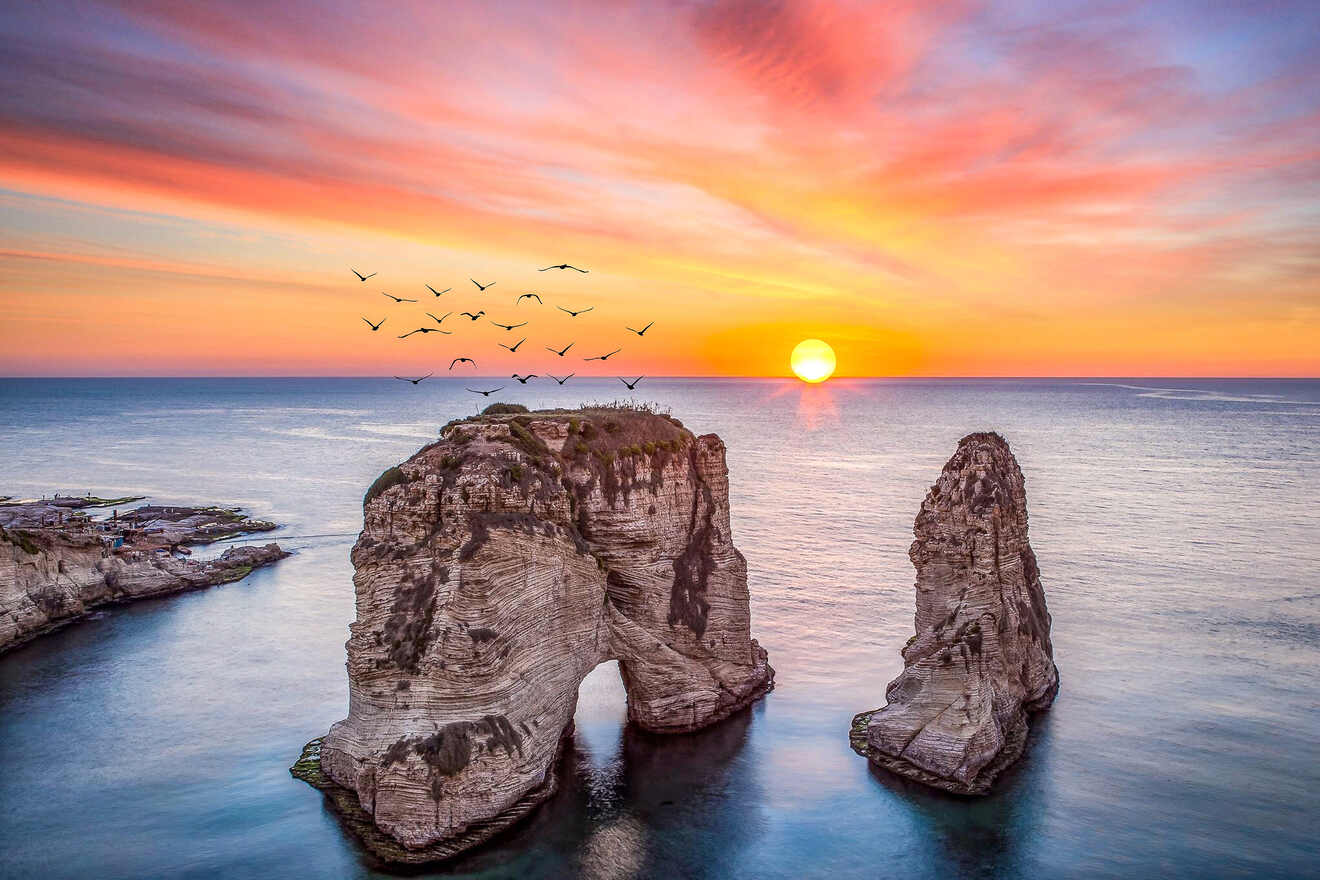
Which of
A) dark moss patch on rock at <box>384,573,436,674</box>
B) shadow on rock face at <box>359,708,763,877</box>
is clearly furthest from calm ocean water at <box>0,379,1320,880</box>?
dark moss patch on rock at <box>384,573,436,674</box>

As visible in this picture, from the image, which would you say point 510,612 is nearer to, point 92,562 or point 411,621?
point 411,621

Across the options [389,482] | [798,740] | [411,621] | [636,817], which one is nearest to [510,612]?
[411,621]

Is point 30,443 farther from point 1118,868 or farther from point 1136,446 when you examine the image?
point 1136,446

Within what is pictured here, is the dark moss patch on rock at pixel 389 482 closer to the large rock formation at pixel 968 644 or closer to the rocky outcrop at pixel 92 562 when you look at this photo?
the large rock formation at pixel 968 644

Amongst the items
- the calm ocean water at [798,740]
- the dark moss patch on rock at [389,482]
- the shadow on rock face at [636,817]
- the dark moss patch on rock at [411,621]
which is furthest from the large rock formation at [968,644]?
the dark moss patch on rock at [389,482]

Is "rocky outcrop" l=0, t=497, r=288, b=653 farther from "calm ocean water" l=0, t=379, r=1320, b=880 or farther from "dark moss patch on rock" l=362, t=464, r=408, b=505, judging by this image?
"dark moss patch on rock" l=362, t=464, r=408, b=505

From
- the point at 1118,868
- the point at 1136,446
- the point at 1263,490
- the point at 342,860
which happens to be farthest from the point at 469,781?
the point at 1136,446
